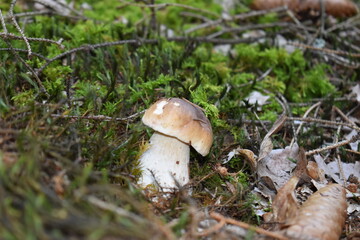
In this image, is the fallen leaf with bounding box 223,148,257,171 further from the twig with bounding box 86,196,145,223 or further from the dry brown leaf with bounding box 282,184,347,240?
the twig with bounding box 86,196,145,223

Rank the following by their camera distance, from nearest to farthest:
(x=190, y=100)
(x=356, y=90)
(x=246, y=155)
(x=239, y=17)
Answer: (x=246, y=155), (x=190, y=100), (x=356, y=90), (x=239, y=17)

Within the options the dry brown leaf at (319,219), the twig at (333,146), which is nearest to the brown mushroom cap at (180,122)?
the dry brown leaf at (319,219)

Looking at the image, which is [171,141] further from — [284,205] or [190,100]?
[284,205]

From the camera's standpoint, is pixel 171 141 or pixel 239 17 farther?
pixel 239 17

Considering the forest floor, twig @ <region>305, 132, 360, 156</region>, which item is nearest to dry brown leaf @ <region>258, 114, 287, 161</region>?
the forest floor

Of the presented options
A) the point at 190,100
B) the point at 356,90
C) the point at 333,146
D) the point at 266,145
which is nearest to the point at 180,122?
the point at 190,100

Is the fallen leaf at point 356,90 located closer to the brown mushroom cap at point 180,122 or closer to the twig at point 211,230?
the brown mushroom cap at point 180,122
